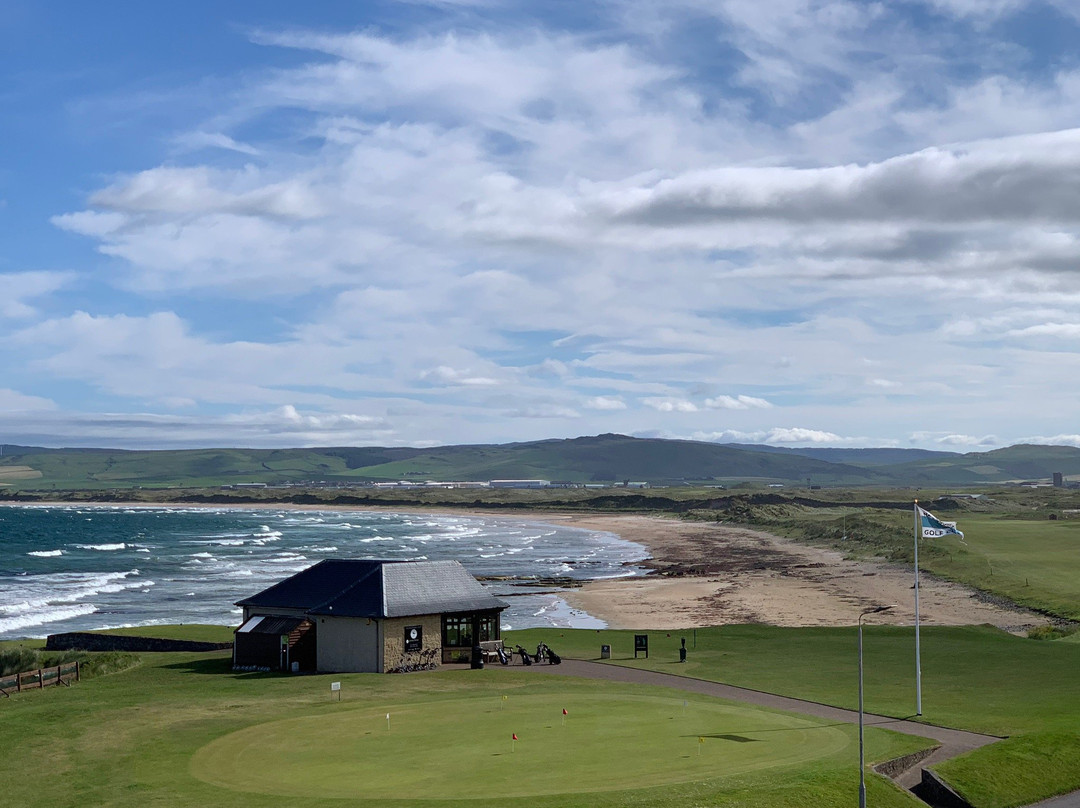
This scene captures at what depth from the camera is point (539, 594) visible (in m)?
85.6

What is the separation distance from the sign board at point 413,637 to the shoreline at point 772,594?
2160 centimetres

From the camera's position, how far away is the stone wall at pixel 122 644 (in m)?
50.9

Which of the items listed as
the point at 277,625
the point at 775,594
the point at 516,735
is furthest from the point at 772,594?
the point at 516,735

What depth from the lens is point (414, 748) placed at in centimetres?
2986

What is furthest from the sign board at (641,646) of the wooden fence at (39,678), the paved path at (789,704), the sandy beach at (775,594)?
the wooden fence at (39,678)

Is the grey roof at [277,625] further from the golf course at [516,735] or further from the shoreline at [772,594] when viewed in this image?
the shoreline at [772,594]

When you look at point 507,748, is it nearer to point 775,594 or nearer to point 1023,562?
point 775,594

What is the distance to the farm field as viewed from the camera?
29.5 meters

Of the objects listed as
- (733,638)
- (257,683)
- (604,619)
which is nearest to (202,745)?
(257,683)

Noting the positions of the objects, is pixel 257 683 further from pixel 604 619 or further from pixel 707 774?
pixel 604 619

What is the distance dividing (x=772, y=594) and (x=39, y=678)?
181 ft

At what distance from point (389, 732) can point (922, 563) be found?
2892 inches

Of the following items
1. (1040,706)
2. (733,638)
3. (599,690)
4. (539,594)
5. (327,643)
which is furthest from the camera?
(539,594)

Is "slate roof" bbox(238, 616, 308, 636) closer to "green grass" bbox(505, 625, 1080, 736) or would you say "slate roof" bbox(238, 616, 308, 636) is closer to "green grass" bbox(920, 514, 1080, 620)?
"green grass" bbox(505, 625, 1080, 736)
